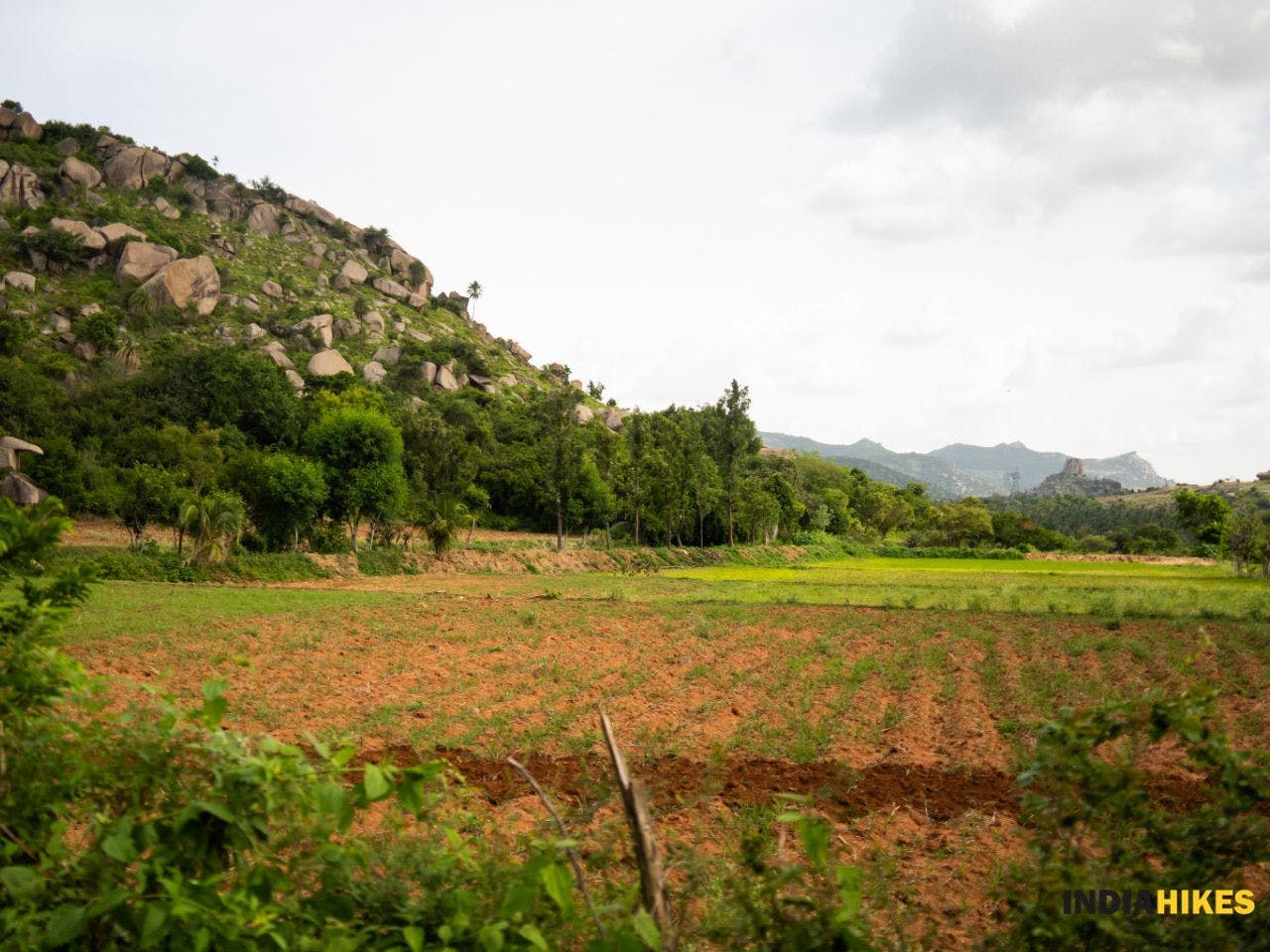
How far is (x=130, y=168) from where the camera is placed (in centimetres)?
10231

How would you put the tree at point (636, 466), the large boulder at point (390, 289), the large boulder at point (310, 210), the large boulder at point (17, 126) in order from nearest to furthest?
the tree at point (636, 466)
the large boulder at point (17, 126)
the large boulder at point (390, 289)
the large boulder at point (310, 210)

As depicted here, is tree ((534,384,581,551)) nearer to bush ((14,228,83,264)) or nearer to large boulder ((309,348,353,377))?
large boulder ((309,348,353,377))

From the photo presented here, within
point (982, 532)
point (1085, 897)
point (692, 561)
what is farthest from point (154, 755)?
point (982, 532)

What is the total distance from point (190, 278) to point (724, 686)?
8768 cm

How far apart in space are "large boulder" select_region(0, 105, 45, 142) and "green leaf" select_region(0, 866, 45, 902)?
131 metres

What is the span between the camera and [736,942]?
9.37 feet

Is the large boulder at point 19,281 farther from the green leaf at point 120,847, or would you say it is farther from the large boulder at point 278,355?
the green leaf at point 120,847

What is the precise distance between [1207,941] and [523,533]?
64736 mm

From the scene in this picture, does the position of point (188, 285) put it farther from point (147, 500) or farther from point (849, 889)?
point (849, 889)

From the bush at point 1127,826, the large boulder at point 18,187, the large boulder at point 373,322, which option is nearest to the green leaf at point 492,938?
the bush at point 1127,826

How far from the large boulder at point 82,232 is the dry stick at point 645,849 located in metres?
99.6

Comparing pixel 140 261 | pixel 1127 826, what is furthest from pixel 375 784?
pixel 140 261

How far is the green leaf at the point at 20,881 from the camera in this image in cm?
214

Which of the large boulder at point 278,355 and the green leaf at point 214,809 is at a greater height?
the large boulder at point 278,355
